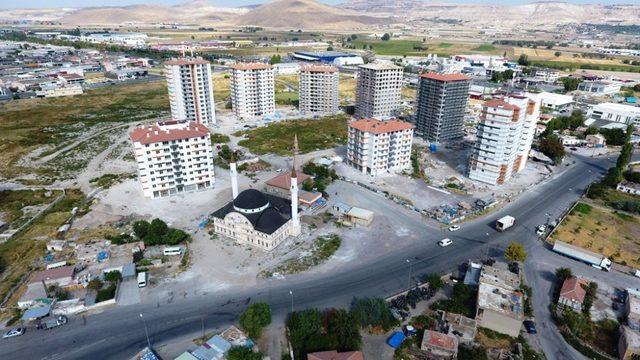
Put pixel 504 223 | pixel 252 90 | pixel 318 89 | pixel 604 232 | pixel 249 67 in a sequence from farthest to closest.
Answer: pixel 318 89
pixel 252 90
pixel 249 67
pixel 604 232
pixel 504 223

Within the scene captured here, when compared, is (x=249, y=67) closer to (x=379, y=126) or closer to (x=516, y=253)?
(x=379, y=126)

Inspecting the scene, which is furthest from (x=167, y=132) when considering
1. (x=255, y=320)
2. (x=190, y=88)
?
(x=255, y=320)

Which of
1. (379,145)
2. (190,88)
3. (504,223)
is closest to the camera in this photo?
(504,223)

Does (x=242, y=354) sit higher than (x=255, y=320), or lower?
lower

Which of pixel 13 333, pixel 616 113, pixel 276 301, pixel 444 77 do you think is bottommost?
pixel 13 333

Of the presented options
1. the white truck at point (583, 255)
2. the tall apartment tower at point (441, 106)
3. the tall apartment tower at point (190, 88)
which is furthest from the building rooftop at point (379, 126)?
the tall apartment tower at point (190, 88)

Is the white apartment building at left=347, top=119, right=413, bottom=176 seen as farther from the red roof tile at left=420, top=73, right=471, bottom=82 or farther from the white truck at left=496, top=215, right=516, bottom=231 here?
the white truck at left=496, top=215, right=516, bottom=231

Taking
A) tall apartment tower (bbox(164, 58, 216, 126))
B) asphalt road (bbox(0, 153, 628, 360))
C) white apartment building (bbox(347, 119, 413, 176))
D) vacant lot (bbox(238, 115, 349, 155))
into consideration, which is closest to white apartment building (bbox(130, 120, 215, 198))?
vacant lot (bbox(238, 115, 349, 155))
